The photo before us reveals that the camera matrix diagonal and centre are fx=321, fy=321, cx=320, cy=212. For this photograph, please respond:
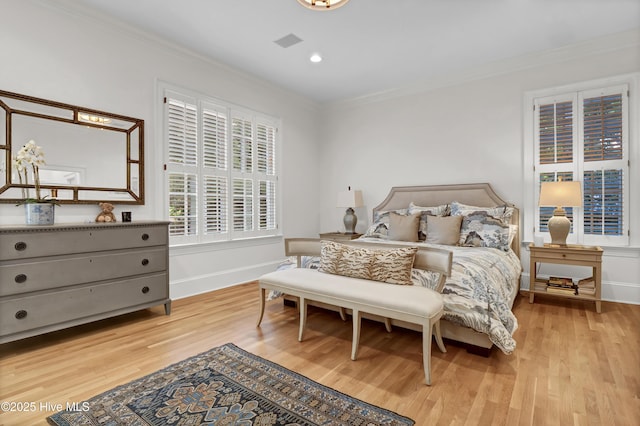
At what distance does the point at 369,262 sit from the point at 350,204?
8.37 ft

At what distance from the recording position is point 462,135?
4.46 meters

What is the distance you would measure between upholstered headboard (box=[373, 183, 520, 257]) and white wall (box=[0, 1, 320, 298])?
1.68m

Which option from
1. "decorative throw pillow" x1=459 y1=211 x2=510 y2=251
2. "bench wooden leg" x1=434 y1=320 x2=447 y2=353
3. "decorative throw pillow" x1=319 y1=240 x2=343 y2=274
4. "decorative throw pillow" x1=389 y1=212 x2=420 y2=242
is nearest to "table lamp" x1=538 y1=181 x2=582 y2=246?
"decorative throw pillow" x1=459 y1=211 x2=510 y2=251

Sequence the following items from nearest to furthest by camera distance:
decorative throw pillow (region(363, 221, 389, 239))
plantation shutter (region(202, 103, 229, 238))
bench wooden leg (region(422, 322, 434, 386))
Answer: bench wooden leg (region(422, 322, 434, 386))
plantation shutter (region(202, 103, 229, 238))
decorative throw pillow (region(363, 221, 389, 239))

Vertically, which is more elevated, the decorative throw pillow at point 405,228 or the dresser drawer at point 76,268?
the decorative throw pillow at point 405,228

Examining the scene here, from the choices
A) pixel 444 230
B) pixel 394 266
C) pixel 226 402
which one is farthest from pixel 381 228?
pixel 226 402

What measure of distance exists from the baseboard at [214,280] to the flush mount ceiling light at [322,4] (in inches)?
124

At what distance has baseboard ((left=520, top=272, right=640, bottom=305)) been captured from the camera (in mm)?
3465

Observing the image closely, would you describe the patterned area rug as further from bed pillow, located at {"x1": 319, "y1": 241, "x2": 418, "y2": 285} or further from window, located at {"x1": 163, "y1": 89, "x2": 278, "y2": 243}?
window, located at {"x1": 163, "y1": 89, "x2": 278, "y2": 243}

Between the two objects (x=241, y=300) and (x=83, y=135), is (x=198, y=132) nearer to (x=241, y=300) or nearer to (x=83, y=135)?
(x=83, y=135)

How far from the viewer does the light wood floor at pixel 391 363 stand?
1707 mm

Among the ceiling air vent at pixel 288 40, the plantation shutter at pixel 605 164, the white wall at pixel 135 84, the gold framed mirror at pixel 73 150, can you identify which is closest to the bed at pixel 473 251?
the plantation shutter at pixel 605 164

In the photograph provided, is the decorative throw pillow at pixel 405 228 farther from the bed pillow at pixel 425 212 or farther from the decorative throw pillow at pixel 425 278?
the decorative throw pillow at pixel 425 278

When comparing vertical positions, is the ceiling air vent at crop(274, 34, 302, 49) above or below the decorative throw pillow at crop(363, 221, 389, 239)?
above
